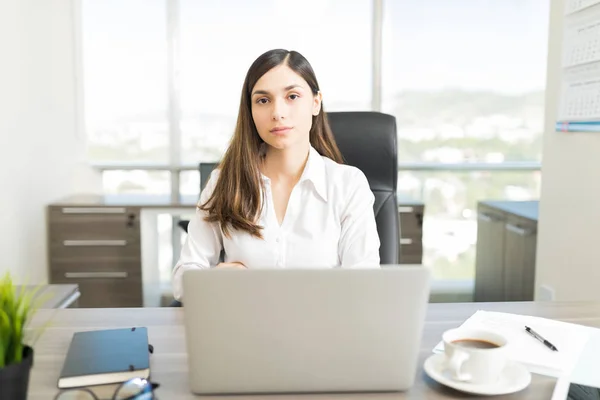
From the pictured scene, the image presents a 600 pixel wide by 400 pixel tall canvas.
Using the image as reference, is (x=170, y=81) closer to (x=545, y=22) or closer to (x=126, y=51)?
(x=126, y=51)

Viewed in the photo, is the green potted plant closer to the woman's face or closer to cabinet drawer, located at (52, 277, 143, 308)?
the woman's face

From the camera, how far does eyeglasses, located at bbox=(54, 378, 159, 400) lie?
843 mm

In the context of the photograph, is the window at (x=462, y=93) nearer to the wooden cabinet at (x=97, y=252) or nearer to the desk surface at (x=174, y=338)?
the wooden cabinet at (x=97, y=252)

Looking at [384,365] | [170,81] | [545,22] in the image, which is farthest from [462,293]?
[384,365]

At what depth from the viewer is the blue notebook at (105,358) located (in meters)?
0.94


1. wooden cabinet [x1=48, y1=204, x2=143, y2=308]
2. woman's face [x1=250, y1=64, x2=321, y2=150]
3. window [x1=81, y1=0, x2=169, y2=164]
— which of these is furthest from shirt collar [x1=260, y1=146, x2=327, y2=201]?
window [x1=81, y1=0, x2=169, y2=164]

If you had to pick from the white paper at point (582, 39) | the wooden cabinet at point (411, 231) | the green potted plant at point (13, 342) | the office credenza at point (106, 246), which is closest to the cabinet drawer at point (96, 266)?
the office credenza at point (106, 246)

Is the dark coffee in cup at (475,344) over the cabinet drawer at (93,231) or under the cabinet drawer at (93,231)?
over

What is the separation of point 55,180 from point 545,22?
3334 mm

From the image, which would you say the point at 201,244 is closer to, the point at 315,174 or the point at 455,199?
the point at 315,174

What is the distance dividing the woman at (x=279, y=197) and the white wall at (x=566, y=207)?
1.25 meters

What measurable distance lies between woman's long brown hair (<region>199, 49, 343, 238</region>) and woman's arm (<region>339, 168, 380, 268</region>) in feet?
0.78

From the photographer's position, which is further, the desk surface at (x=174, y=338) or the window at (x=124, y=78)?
the window at (x=124, y=78)

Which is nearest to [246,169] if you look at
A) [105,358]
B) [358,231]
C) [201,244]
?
[201,244]
